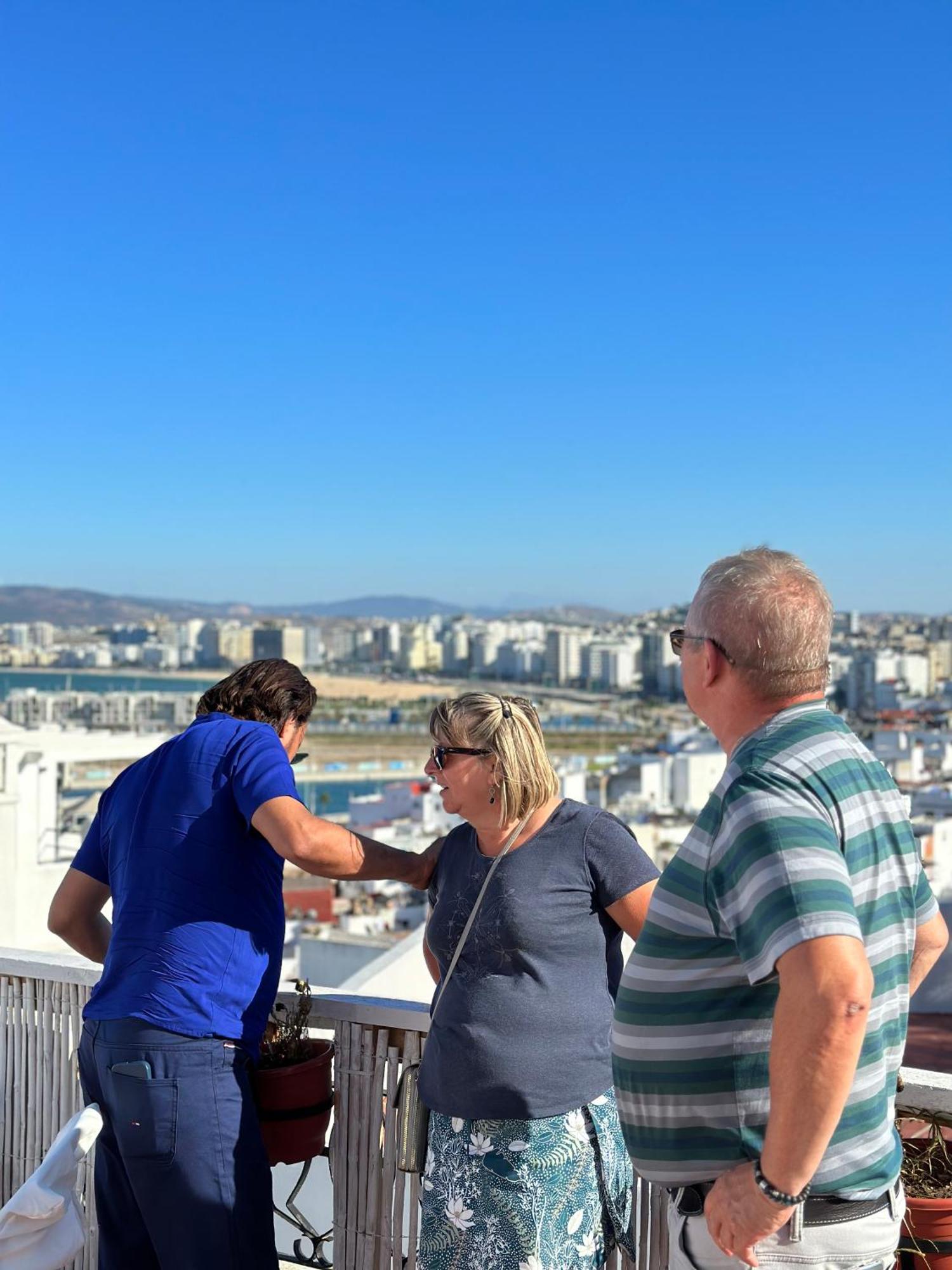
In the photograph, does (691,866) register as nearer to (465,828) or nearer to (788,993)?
(788,993)

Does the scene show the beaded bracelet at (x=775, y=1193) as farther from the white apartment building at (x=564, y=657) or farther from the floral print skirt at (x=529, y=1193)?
the white apartment building at (x=564, y=657)

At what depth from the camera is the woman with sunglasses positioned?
5.24 ft

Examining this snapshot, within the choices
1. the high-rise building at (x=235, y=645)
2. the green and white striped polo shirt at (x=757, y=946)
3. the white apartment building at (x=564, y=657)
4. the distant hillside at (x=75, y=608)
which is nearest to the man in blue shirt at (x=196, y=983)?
the green and white striped polo shirt at (x=757, y=946)

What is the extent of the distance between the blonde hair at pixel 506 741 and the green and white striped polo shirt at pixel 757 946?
39 centimetres

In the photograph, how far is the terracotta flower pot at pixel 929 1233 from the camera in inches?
58.9

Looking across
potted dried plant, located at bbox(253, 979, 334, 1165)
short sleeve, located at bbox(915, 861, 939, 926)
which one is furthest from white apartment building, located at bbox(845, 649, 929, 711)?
short sleeve, located at bbox(915, 861, 939, 926)

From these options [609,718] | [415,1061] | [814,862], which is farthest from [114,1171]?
[609,718]

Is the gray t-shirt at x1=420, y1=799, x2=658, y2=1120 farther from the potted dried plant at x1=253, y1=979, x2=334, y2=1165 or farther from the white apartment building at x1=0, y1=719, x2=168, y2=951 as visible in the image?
the white apartment building at x1=0, y1=719, x2=168, y2=951

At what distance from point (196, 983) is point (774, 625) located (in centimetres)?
99

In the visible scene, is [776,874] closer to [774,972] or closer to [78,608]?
[774,972]

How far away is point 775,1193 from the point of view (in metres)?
1.16

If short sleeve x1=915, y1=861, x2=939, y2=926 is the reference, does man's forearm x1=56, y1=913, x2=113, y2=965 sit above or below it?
below

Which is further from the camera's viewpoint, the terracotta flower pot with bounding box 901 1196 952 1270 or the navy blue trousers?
the navy blue trousers

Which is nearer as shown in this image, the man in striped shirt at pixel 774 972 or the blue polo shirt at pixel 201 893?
the man in striped shirt at pixel 774 972
